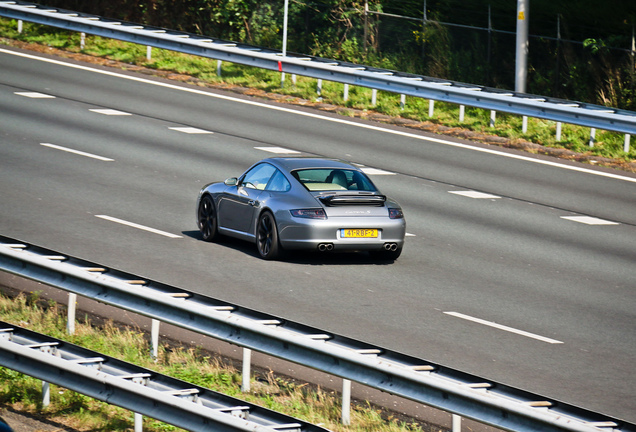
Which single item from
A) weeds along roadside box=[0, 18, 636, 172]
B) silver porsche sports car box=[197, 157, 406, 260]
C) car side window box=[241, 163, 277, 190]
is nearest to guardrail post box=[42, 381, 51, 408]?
silver porsche sports car box=[197, 157, 406, 260]

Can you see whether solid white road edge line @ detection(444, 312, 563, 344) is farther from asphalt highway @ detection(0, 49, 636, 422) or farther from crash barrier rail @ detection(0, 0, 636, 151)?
crash barrier rail @ detection(0, 0, 636, 151)

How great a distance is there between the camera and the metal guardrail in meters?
23.4

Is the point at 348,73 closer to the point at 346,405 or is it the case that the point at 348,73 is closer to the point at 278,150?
the point at 278,150

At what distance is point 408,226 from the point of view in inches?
670

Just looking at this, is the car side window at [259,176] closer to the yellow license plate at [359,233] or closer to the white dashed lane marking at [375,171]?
the yellow license plate at [359,233]

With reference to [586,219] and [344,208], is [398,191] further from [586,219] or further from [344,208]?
[344,208]

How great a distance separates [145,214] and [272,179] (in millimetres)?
2677

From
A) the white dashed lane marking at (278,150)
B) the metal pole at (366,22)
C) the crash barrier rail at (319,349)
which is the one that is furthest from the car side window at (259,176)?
the metal pole at (366,22)

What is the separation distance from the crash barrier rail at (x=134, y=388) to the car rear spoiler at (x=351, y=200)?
6424 mm

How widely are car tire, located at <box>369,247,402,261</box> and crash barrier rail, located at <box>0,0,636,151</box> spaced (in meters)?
9.49

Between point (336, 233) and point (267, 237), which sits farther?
point (267, 237)

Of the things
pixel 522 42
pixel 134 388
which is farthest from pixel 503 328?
pixel 522 42

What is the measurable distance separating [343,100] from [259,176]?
12702mm

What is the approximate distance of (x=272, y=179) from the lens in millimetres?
14984
